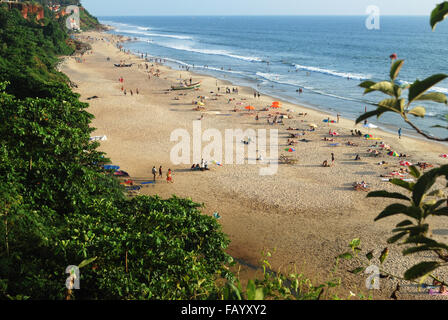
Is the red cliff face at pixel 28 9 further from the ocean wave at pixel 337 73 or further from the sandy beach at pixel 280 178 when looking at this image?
the ocean wave at pixel 337 73

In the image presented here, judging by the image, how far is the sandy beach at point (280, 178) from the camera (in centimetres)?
1703

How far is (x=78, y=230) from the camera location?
30.3 feet

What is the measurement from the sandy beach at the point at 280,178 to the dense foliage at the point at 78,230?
5786 mm

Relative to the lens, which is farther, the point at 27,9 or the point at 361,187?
the point at 27,9

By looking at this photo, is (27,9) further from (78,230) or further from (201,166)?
(78,230)

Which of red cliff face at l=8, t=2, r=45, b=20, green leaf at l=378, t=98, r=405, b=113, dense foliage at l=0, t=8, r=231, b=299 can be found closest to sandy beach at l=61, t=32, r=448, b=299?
dense foliage at l=0, t=8, r=231, b=299

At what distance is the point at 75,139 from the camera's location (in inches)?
580

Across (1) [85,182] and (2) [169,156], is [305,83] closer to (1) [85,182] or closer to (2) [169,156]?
(2) [169,156]

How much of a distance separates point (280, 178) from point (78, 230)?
57.3 ft

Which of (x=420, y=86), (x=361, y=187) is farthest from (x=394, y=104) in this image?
(x=361, y=187)

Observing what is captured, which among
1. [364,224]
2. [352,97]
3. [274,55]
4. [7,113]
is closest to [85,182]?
[7,113]

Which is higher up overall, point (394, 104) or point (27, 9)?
point (27, 9)

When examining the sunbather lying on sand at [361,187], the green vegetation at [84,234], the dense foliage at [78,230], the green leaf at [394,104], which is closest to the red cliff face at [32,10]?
the green vegetation at [84,234]

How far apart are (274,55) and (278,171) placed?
73404 mm
